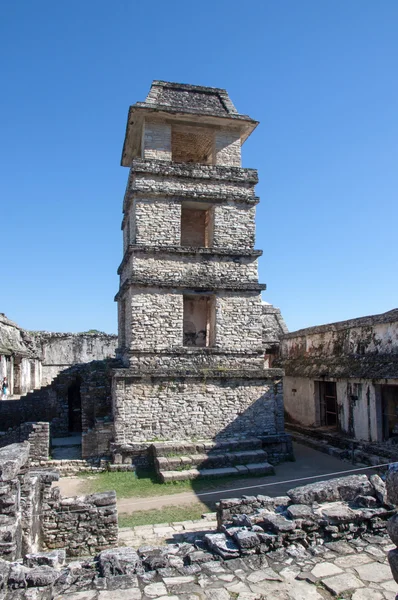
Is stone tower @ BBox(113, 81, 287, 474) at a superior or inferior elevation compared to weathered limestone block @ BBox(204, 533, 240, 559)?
superior

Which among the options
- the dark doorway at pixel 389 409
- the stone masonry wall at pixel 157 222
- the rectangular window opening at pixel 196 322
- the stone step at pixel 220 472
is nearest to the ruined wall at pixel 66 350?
the rectangular window opening at pixel 196 322

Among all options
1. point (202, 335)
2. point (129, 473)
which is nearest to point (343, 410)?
point (202, 335)

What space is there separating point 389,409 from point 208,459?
5.80m

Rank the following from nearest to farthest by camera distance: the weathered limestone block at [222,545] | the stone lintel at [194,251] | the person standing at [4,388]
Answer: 1. the weathered limestone block at [222,545]
2. the stone lintel at [194,251]
3. the person standing at [4,388]

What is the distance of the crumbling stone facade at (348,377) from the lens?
1316 centimetres

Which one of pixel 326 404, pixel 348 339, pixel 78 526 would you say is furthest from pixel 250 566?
pixel 326 404

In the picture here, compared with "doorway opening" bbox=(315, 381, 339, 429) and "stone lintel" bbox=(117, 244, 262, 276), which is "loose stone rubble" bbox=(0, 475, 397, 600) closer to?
"stone lintel" bbox=(117, 244, 262, 276)

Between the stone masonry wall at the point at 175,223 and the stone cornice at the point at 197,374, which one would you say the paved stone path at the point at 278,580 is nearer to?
the stone cornice at the point at 197,374

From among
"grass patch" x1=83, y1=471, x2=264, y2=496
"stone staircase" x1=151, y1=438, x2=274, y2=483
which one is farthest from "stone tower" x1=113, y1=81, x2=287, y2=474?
"grass patch" x1=83, y1=471, x2=264, y2=496

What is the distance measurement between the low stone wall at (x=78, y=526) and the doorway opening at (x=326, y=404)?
10.8 meters

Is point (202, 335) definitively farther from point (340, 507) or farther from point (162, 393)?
point (340, 507)

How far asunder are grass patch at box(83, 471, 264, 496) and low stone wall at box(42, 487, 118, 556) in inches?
122

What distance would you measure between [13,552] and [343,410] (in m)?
11.7

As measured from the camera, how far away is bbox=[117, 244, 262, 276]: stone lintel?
1417 cm
